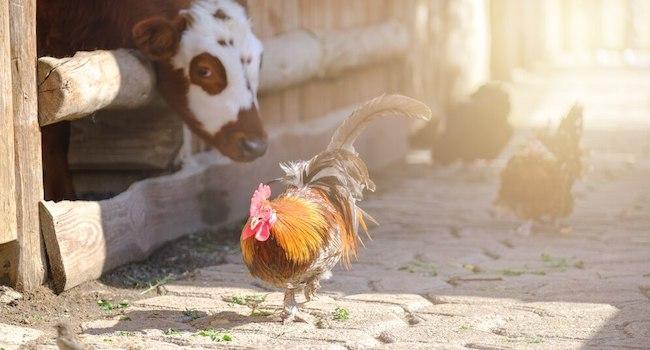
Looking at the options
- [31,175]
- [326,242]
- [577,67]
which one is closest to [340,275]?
[326,242]

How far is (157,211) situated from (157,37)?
1068 millimetres

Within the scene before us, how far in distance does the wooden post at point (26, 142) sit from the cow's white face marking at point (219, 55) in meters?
1.37

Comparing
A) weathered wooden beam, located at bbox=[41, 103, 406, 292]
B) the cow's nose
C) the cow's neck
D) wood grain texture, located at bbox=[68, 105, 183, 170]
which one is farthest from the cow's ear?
weathered wooden beam, located at bbox=[41, 103, 406, 292]

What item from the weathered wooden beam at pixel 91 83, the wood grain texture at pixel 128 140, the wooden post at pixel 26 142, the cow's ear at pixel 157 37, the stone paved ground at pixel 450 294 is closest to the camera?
the stone paved ground at pixel 450 294

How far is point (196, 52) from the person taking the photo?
265 inches

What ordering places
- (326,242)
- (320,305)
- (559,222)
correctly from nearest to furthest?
(326,242), (320,305), (559,222)

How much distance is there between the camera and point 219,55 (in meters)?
6.74

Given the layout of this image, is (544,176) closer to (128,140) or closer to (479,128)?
(479,128)

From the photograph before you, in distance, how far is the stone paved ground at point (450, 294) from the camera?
16.7 ft

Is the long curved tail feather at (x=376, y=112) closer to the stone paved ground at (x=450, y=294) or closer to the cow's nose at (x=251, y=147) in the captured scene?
the stone paved ground at (x=450, y=294)

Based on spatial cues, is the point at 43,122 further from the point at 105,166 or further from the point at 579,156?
the point at 579,156

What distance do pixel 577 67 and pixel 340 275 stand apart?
54.9ft

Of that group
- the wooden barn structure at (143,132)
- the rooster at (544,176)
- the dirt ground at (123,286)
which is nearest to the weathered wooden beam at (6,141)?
the wooden barn structure at (143,132)

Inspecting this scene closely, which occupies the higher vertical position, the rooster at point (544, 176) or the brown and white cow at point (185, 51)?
the brown and white cow at point (185, 51)
